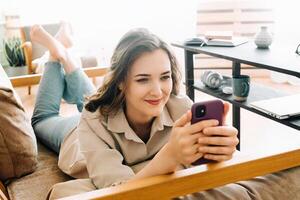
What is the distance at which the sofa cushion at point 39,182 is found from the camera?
1216mm

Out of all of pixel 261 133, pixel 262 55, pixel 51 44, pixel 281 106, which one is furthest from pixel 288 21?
pixel 51 44

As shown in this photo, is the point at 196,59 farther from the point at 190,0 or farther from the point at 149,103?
the point at 149,103

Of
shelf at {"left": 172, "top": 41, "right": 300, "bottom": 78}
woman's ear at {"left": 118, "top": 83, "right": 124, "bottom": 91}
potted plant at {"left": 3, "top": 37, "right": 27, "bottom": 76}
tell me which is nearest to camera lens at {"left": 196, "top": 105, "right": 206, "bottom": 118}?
woman's ear at {"left": 118, "top": 83, "right": 124, "bottom": 91}

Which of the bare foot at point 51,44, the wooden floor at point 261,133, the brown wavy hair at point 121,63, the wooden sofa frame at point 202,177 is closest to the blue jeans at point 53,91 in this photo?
the bare foot at point 51,44

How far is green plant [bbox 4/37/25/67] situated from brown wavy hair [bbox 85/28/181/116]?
2.85 m

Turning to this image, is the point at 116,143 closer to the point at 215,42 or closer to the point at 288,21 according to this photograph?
the point at 215,42

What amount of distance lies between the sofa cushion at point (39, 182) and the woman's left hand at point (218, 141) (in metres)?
0.68

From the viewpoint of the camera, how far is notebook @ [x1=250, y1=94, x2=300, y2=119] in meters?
1.48

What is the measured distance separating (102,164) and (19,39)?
10.5 ft

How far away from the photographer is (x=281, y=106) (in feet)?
5.16

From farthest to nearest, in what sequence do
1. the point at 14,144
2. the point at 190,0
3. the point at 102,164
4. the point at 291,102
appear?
1. the point at 190,0
2. the point at 291,102
3. the point at 14,144
4. the point at 102,164

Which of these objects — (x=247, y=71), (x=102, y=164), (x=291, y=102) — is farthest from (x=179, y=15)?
(x=102, y=164)

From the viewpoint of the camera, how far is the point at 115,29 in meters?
3.76

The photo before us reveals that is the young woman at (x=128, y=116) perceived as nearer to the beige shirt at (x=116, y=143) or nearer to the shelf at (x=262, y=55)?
the beige shirt at (x=116, y=143)
